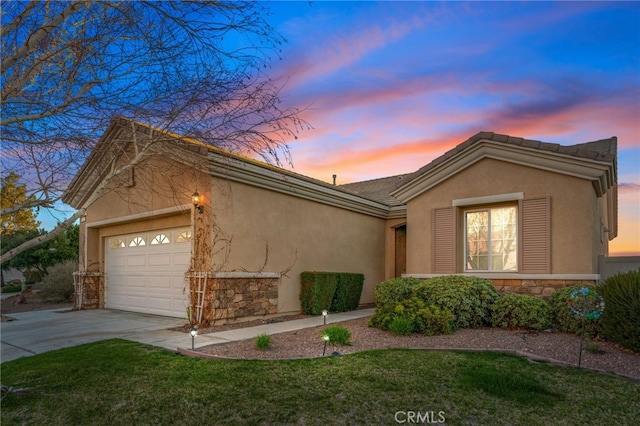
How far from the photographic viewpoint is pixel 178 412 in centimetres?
411

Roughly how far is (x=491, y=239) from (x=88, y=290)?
11.3 meters

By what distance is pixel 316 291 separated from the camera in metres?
11.0

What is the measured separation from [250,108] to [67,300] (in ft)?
44.9

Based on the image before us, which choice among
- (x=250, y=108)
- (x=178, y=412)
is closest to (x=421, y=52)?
(x=250, y=108)

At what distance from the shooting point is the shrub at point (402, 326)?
292 inches

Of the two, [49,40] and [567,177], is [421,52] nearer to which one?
[567,177]

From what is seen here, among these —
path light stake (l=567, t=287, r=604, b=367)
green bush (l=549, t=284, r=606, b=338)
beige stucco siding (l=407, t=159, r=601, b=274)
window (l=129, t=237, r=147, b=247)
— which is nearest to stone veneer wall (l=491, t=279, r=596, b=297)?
beige stucco siding (l=407, t=159, r=601, b=274)

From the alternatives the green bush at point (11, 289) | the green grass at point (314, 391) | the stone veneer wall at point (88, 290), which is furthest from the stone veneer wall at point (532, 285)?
the green bush at point (11, 289)

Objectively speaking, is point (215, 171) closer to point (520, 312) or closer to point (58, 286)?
point (520, 312)

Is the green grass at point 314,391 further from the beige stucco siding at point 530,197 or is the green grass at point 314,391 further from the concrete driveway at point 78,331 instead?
the beige stucco siding at point 530,197

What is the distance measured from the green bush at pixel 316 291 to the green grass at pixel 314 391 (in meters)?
5.04

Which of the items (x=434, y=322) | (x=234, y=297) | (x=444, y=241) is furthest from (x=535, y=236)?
(x=234, y=297)

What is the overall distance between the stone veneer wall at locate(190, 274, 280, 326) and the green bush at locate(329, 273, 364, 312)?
1949 mm

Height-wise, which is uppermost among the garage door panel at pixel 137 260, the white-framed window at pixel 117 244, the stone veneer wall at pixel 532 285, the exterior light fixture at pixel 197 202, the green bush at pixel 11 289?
the exterior light fixture at pixel 197 202
